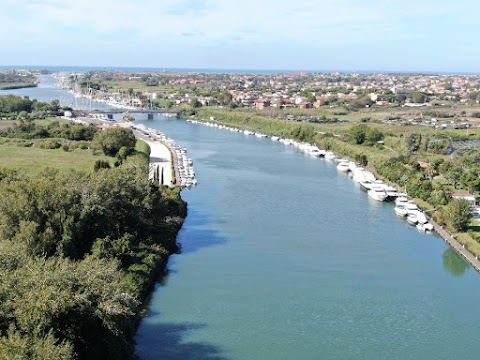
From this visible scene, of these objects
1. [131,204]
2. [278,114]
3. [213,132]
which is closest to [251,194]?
[131,204]

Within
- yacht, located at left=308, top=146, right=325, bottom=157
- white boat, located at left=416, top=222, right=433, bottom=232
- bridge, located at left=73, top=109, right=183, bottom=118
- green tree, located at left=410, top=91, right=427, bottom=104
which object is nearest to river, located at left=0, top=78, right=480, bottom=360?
white boat, located at left=416, top=222, right=433, bottom=232

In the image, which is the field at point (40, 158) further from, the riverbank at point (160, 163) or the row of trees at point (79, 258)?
the row of trees at point (79, 258)

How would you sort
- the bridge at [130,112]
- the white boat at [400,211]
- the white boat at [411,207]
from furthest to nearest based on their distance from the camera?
the bridge at [130,112] → the white boat at [400,211] → the white boat at [411,207]

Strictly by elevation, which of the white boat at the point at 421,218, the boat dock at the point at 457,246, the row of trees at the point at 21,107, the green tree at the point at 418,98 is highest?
the green tree at the point at 418,98

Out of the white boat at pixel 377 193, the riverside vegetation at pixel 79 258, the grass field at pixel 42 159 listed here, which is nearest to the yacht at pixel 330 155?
A: the white boat at pixel 377 193

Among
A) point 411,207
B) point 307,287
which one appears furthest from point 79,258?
point 411,207

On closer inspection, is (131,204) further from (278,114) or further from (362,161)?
(278,114)

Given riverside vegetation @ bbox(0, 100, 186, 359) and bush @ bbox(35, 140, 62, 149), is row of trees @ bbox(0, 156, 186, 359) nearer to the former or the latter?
riverside vegetation @ bbox(0, 100, 186, 359)
